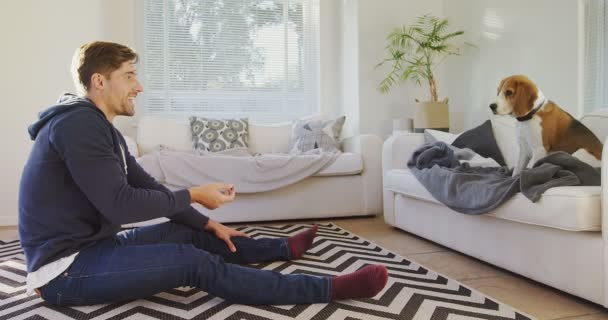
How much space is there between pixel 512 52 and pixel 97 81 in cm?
288

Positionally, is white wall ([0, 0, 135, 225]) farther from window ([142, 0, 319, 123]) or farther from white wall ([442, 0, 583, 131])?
white wall ([442, 0, 583, 131])

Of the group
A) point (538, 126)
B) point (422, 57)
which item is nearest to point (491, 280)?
point (538, 126)

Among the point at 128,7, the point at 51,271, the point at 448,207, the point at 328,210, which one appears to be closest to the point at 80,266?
the point at 51,271

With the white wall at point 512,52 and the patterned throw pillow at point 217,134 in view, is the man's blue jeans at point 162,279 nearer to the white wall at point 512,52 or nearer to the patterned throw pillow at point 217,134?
the patterned throw pillow at point 217,134

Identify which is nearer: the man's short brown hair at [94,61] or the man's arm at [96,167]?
the man's arm at [96,167]

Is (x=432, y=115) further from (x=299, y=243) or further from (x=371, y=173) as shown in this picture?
(x=299, y=243)

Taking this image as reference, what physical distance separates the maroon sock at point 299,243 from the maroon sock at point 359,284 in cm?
52

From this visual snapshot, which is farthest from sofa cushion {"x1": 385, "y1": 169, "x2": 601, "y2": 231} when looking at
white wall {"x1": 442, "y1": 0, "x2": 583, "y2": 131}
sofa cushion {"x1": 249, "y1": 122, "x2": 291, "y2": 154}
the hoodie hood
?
sofa cushion {"x1": 249, "y1": 122, "x2": 291, "y2": 154}

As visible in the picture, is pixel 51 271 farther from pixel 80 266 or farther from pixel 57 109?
pixel 57 109

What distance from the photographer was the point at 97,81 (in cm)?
131

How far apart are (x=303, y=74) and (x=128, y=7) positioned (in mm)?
1667

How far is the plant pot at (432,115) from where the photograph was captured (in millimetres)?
3502

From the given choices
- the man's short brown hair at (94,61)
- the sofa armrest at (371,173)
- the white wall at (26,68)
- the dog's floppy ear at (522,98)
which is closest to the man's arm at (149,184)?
the man's short brown hair at (94,61)

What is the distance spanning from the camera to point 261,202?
9.85 ft
